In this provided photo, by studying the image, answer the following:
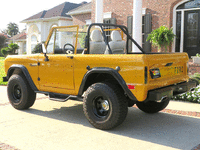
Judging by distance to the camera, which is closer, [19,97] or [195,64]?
[19,97]

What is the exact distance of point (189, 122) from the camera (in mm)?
4840

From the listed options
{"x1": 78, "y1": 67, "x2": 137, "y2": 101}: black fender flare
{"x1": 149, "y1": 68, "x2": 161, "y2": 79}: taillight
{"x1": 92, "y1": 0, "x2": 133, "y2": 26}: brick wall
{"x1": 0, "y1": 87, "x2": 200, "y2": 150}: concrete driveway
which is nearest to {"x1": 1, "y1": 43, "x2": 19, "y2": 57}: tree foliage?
{"x1": 92, "y1": 0, "x2": 133, "y2": 26}: brick wall

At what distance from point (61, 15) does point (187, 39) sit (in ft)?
52.5

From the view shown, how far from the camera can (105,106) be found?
435 cm

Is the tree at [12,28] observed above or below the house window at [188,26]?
above

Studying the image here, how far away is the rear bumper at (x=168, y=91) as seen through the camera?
388 cm

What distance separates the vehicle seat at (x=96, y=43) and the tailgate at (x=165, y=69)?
4.29ft

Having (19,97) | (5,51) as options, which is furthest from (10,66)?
(5,51)

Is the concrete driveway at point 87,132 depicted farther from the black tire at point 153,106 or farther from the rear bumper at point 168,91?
the rear bumper at point 168,91

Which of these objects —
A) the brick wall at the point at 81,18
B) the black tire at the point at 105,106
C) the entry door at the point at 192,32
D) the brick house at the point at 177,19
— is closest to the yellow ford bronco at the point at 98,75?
the black tire at the point at 105,106

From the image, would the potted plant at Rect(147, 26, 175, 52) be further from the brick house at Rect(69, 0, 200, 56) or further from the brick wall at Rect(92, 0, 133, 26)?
the brick wall at Rect(92, 0, 133, 26)

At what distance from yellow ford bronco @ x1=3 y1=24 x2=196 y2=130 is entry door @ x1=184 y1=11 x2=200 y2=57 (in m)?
8.01

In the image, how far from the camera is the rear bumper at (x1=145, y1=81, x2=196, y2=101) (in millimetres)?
3881

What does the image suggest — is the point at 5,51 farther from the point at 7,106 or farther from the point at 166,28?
the point at 7,106
